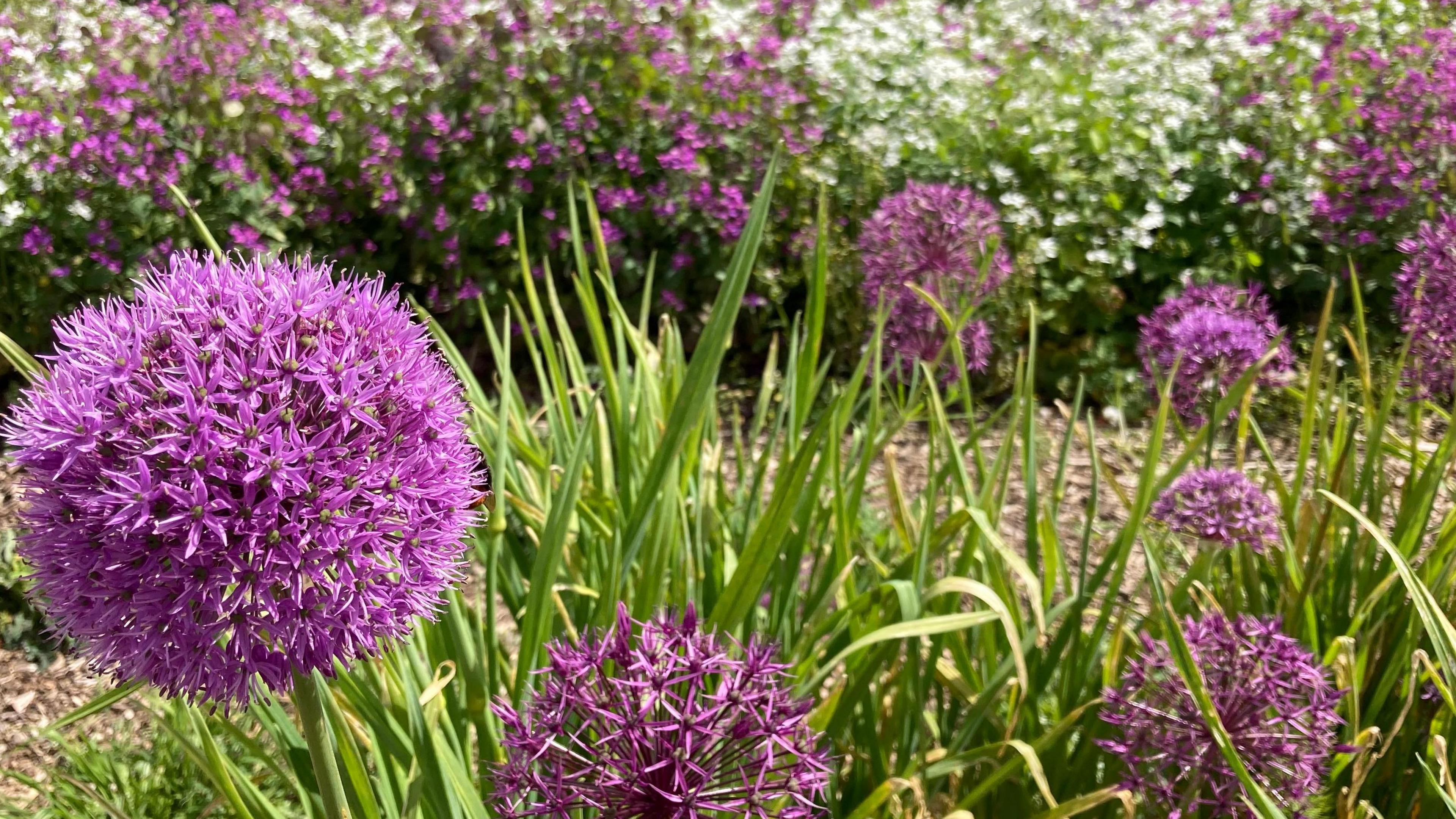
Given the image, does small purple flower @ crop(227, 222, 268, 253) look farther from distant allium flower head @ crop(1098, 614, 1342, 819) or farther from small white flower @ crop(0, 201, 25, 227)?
distant allium flower head @ crop(1098, 614, 1342, 819)

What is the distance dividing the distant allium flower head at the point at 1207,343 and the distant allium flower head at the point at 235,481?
155 centimetres

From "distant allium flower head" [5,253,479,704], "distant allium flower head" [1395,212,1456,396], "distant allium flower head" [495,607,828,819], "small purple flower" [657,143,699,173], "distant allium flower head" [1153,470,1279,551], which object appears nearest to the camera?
"distant allium flower head" [5,253,479,704]

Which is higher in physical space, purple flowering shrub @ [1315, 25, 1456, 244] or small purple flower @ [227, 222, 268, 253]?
purple flowering shrub @ [1315, 25, 1456, 244]

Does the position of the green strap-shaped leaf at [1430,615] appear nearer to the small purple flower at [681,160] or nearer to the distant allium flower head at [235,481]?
the distant allium flower head at [235,481]

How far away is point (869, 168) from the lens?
505cm

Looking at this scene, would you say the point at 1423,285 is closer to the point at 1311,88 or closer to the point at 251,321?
the point at 251,321

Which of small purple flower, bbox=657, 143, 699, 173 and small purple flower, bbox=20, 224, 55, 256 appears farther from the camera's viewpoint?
small purple flower, bbox=657, 143, 699, 173

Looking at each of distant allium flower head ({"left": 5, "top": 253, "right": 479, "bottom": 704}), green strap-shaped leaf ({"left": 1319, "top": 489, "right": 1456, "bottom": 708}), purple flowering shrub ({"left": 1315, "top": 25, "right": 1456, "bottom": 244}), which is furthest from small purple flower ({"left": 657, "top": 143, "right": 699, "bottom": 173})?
distant allium flower head ({"left": 5, "top": 253, "right": 479, "bottom": 704})

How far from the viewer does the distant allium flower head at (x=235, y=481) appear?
0.93 m

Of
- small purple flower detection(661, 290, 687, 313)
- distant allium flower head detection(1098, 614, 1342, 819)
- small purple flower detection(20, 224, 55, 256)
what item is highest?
distant allium flower head detection(1098, 614, 1342, 819)

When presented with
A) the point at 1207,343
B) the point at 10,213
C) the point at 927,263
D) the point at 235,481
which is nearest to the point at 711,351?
the point at 235,481

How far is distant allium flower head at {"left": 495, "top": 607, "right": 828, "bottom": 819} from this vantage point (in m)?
1.20

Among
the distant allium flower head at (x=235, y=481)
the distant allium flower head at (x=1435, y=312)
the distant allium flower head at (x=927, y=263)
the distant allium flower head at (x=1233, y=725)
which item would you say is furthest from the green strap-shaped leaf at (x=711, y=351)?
the distant allium flower head at (x=1435, y=312)

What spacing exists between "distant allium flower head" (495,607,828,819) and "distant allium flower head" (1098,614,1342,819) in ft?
1.93
